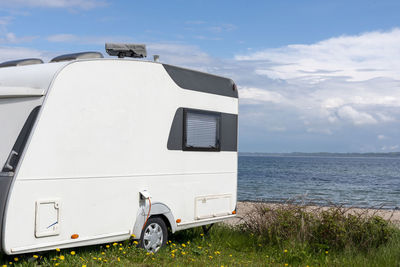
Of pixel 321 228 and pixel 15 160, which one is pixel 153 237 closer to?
pixel 15 160

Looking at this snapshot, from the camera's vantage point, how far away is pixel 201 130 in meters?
8.24

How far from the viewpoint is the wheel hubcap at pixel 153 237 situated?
7258 millimetres

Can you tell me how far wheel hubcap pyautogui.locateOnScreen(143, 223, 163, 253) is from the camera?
7.26 metres

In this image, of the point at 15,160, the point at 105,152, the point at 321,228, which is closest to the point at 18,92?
the point at 15,160

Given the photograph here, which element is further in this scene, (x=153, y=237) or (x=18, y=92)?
(x=153, y=237)

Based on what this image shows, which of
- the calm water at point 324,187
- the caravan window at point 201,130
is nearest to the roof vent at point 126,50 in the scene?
the caravan window at point 201,130

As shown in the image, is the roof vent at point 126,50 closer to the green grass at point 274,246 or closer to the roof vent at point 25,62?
the roof vent at point 25,62

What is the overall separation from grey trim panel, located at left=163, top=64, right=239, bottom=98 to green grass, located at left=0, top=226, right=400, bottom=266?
2634 mm

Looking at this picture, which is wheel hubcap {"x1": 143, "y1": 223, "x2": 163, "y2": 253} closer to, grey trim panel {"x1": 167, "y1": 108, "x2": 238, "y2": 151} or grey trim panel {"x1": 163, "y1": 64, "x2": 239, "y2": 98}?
grey trim panel {"x1": 167, "y1": 108, "x2": 238, "y2": 151}

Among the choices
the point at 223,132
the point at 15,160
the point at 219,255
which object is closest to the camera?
the point at 15,160

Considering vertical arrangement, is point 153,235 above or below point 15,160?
below

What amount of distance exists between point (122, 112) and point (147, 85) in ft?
2.20

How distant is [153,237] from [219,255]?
1165 millimetres

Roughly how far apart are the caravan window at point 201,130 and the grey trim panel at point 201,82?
42 centimetres
